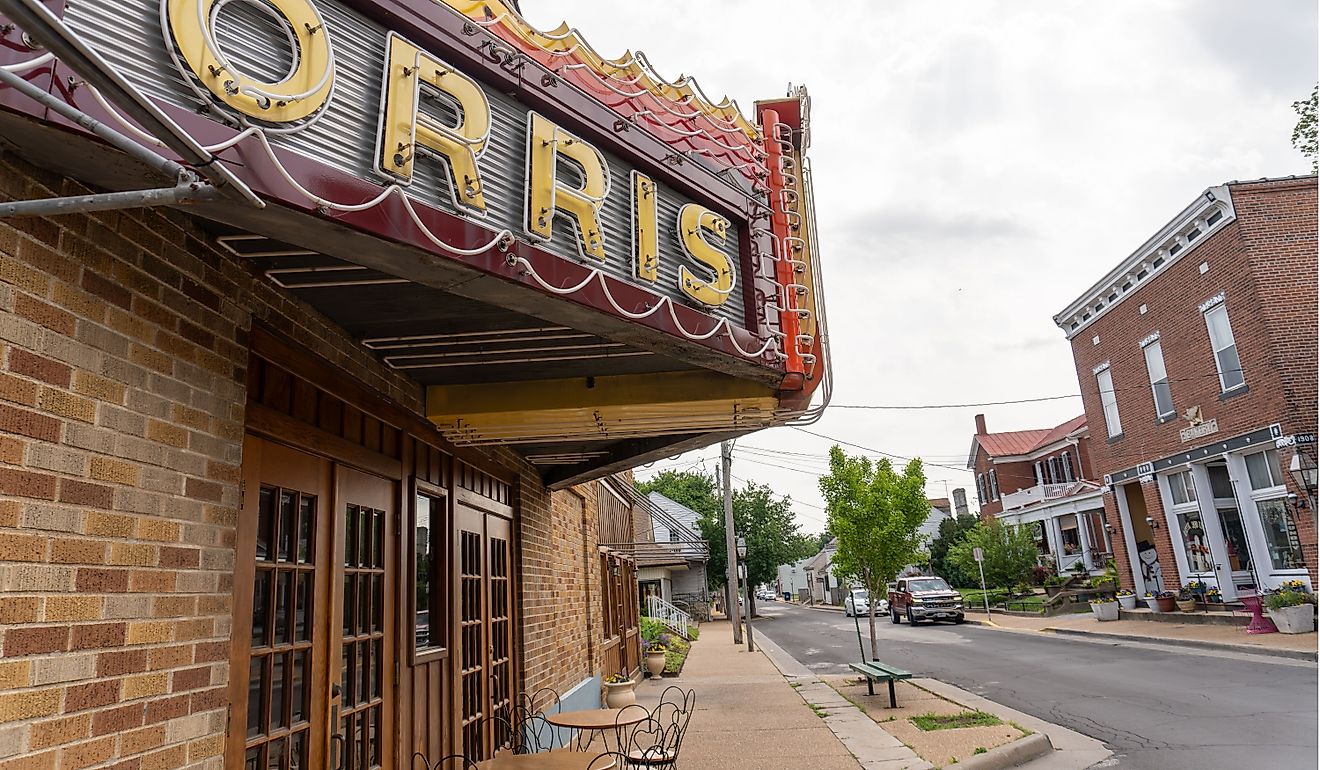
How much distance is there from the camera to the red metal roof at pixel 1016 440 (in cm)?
3912

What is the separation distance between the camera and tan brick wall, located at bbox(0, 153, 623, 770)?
2156 millimetres

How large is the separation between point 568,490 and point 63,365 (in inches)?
326

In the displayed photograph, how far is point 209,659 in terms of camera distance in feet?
9.49

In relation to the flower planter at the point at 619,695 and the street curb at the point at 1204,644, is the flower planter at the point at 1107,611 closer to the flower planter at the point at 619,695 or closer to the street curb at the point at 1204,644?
the street curb at the point at 1204,644

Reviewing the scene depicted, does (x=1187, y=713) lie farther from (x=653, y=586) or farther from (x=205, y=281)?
(x=653, y=586)

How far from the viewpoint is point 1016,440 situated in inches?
1658

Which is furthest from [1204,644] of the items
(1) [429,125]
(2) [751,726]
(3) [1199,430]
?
(1) [429,125]

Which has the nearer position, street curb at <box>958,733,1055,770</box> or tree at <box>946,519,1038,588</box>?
street curb at <box>958,733,1055,770</box>

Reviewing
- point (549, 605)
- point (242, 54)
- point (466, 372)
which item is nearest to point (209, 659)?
point (242, 54)

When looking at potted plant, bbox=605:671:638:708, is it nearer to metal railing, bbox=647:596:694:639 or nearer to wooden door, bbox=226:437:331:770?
wooden door, bbox=226:437:331:770

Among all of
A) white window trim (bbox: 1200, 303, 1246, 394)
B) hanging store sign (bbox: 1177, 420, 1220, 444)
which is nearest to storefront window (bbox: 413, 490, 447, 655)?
white window trim (bbox: 1200, 303, 1246, 394)

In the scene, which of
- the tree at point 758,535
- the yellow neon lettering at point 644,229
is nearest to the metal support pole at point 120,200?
the yellow neon lettering at point 644,229

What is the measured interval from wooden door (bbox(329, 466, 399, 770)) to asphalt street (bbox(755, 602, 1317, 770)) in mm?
6603

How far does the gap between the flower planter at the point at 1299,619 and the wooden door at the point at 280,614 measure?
58.5ft
